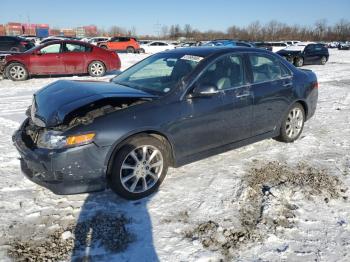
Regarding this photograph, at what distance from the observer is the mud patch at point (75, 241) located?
2.93 m

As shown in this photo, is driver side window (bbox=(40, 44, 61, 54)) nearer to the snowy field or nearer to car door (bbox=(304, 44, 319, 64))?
the snowy field

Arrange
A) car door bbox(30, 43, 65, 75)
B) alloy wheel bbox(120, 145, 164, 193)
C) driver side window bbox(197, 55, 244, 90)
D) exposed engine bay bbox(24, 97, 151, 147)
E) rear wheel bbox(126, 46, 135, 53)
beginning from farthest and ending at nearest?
rear wheel bbox(126, 46, 135, 53), car door bbox(30, 43, 65, 75), driver side window bbox(197, 55, 244, 90), alloy wheel bbox(120, 145, 164, 193), exposed engine bay bbox(24, 97, 151, 147)

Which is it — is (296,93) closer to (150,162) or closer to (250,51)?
(250,51)

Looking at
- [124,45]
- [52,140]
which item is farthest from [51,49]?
[124,45]

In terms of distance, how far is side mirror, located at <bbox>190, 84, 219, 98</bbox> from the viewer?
404 centimetres

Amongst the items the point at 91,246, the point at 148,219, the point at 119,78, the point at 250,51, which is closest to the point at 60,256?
the point at 91,246

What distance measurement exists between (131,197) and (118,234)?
0.63 metres

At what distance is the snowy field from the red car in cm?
791

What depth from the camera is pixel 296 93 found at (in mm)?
5492

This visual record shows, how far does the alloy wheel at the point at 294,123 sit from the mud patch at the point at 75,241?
3.36 metres

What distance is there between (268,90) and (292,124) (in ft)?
3.38

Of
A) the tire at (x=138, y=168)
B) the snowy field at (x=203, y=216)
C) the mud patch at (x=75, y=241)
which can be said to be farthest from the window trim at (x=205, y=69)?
the mud patch at (x=75, y=241)

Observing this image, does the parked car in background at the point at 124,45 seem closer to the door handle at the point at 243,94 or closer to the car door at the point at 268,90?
the car door at the point at 268,90

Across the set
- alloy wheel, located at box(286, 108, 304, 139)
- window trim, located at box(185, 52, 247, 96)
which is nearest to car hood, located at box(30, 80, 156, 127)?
window trim, located at box(185, 52, 247, 96)
